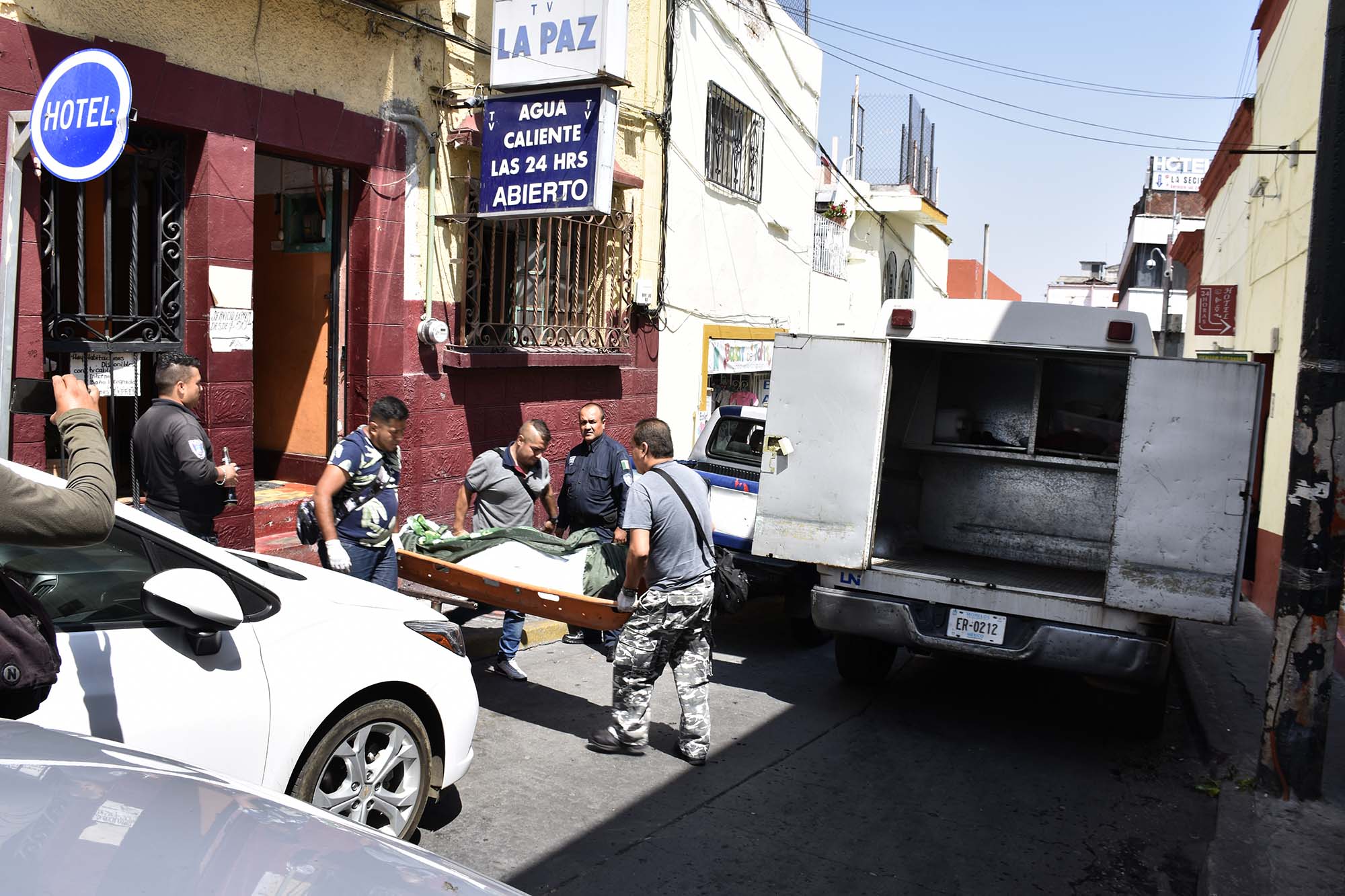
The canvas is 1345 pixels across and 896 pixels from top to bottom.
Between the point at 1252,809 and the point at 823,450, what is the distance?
112 inches

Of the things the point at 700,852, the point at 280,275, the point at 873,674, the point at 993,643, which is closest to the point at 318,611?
the point at 700,852

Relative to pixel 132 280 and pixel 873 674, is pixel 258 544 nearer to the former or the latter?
pixel 132 280

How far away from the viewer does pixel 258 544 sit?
28.8 feet

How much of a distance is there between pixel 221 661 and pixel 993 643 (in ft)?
13.7

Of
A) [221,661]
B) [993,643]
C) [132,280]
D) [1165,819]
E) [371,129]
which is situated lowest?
[1165,819]

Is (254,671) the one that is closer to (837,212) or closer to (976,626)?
(976,626)

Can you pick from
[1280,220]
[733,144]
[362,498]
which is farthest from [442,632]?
[733,144]

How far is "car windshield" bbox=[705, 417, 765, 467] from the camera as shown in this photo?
9.03 meters

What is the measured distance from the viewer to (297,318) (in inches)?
396

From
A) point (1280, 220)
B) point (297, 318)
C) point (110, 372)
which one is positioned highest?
point (1280, 220)

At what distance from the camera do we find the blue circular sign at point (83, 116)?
527 cm

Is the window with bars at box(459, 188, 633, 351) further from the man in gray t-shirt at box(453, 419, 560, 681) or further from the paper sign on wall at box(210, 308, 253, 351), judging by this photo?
the man in gray t-shirt at box(453, 419, 560, 681)

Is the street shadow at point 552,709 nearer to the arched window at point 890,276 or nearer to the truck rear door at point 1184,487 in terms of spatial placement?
the truck rear door at point 1184,487

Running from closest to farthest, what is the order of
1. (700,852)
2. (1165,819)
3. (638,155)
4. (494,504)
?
(700,852) → (1165,819) → (494,504) → (638,155)
